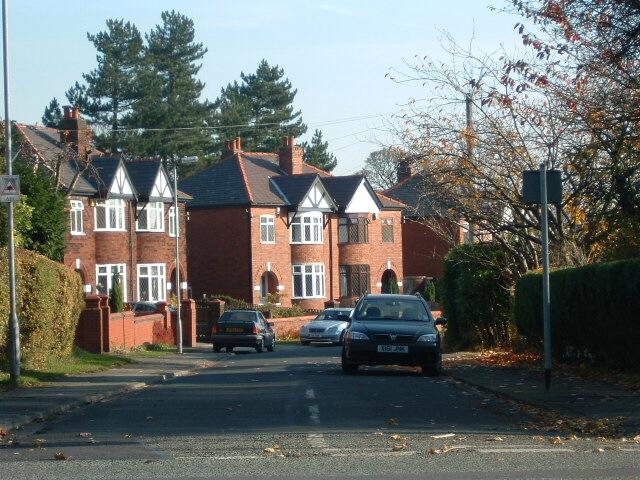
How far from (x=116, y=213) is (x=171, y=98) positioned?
25088 mm

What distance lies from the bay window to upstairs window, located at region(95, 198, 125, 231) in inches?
516

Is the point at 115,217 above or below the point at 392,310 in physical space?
above

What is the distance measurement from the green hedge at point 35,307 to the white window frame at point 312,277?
1497 inches

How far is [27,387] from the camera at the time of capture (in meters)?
19.1

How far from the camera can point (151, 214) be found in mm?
53875

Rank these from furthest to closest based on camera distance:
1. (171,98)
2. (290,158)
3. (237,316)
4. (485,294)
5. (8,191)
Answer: (171,98) → (290,158) → (237,316) → (485,294) → (8,191)

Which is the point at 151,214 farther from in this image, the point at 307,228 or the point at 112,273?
the point at 307,228

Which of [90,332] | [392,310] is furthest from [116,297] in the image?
[392,310]

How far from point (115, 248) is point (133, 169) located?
197 inches

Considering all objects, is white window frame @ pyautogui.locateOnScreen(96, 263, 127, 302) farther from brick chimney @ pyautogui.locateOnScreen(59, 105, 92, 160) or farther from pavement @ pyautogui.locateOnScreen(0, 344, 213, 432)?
pavement @ pyautogui.locateOnScreen(0, 344, 213, 432)

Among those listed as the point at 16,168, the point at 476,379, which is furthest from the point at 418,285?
the point at 476,379

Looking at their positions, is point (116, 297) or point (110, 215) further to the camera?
point (110, 215)

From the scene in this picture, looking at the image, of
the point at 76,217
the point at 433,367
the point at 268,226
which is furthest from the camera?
the point at 268,226

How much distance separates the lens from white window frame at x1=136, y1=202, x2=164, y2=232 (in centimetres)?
5291
